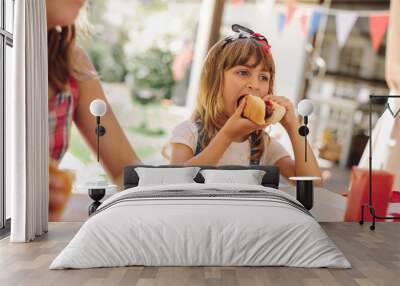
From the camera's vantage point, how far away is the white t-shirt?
5574 mm

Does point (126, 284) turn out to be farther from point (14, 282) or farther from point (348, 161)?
point (348, 161)

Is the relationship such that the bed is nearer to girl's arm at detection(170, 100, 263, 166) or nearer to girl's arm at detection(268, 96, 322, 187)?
girl's arm at detection(170, 100, 263, 166)

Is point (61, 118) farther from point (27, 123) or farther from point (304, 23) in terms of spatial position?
point (304, 23)

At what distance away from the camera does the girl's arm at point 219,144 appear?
552 centimetres

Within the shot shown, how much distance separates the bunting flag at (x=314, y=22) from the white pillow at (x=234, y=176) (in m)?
1.68

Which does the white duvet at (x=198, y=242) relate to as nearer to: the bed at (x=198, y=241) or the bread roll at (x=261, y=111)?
the bed at (x=198, y=241)

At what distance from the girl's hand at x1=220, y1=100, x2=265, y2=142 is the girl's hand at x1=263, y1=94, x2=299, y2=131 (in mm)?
258

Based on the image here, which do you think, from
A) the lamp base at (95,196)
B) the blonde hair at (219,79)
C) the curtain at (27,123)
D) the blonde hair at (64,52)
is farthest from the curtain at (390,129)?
the curtain at (27,123)

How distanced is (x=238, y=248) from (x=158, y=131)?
2350 millimetres

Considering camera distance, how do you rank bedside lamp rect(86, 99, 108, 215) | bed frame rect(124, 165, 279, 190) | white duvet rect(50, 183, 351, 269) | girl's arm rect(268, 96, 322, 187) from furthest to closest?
1. girl's arm rect(268, 96, 322, 187)
2. bed frame rect(124, 165, 279, 190)
3. bedside lamp rect(86, 99, 108, 215)
4. white duvet rect(50, 183, 351, 269)

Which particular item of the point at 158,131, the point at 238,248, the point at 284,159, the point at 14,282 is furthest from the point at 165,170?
the point at 14,282

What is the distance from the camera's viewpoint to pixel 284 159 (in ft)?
18.5

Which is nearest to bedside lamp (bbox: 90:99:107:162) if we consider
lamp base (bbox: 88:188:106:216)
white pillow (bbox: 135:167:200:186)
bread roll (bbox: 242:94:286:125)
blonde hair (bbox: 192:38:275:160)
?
lamp base (bbox: 88:188:106:216)

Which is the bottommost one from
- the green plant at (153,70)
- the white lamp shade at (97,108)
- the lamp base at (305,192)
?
the lamp base at (305,192)
